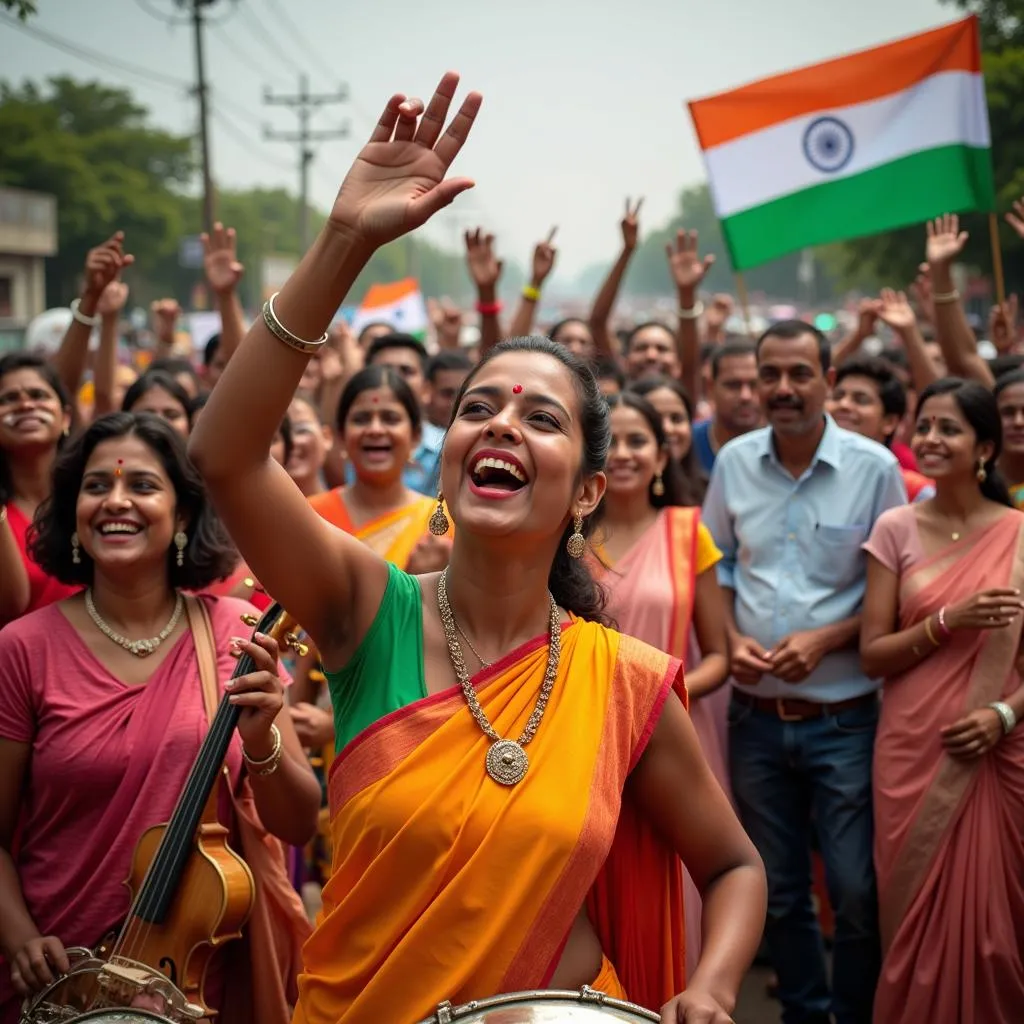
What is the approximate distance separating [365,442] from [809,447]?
172cm

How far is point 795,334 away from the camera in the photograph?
4812 mm

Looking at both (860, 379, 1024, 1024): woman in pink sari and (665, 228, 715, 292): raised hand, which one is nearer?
(860, 379, 1024, 1024): woman in pink sari

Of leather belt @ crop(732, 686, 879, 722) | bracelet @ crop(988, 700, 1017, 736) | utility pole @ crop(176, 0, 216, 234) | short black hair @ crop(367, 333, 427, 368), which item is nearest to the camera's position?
bracelet @ crop(988, 700, 1017, 736)

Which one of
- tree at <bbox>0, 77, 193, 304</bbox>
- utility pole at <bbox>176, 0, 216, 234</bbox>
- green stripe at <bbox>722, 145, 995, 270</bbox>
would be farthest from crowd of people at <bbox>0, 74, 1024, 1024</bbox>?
tree at <bbox>0, 77, 193, 304</bbox>

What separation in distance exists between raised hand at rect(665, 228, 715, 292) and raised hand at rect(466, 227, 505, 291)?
952 mm

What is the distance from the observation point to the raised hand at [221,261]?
6.01 metres

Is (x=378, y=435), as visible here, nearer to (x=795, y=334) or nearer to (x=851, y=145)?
(x=795, y=334)

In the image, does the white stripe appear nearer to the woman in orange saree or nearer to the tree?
the woman in orange saree

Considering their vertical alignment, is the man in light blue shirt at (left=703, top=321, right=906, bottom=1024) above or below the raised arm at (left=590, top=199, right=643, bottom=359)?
below

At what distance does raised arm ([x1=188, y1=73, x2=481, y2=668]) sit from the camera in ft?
6.76

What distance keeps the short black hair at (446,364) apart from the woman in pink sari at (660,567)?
7.23 ft

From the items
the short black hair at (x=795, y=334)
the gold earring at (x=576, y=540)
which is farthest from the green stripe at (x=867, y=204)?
the gold earring at (x=576, y=540)

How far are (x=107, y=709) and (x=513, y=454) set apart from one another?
→ 143 centimetres

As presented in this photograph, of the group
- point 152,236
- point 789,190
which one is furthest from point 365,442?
point 152,236
